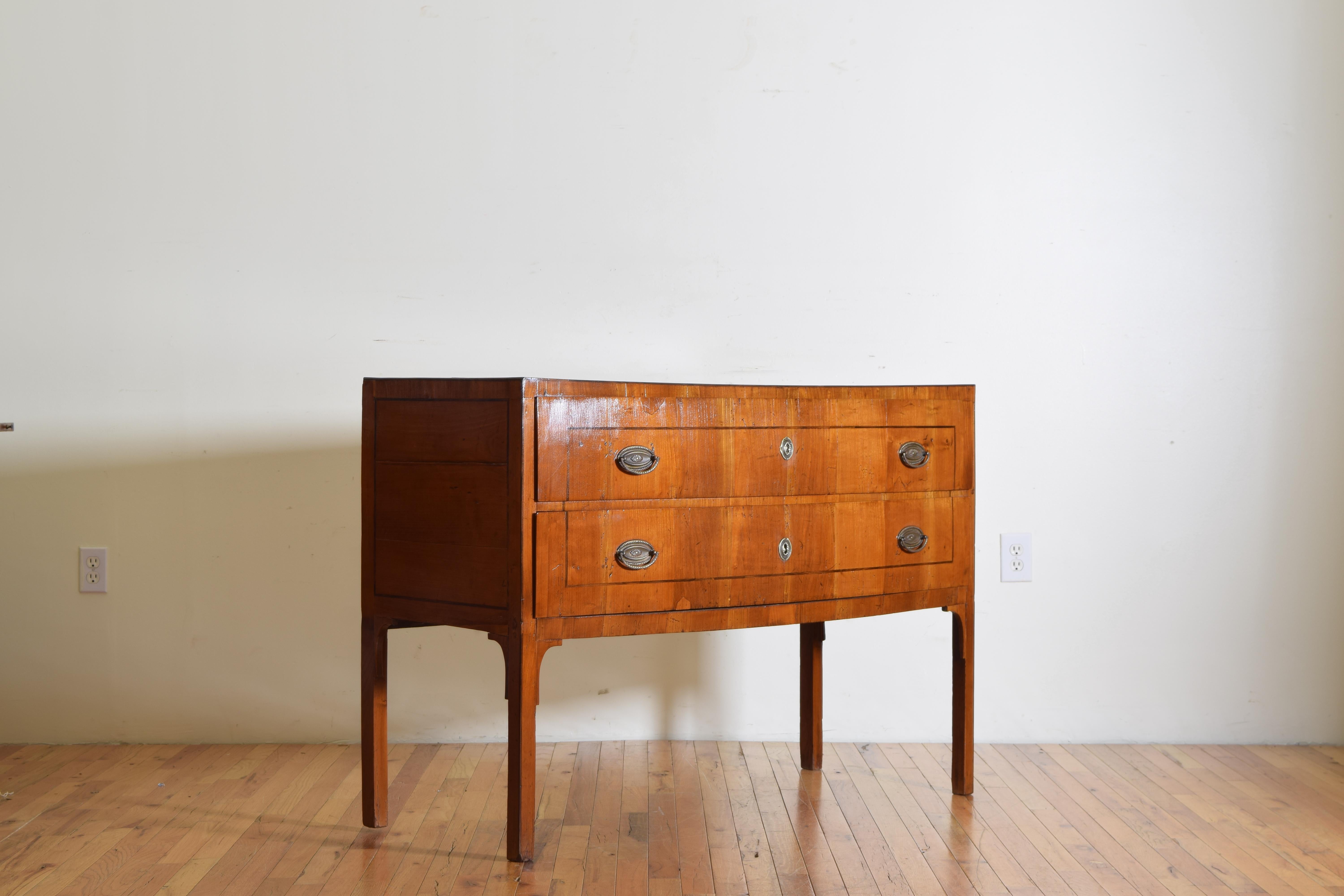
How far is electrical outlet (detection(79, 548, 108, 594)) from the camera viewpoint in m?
2.17

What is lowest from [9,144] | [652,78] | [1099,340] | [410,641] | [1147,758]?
[1147,758]

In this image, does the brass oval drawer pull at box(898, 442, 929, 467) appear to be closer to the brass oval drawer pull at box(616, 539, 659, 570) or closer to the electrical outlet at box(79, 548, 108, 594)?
the brass oval drawer pull at box(616, 539, 659, 570)

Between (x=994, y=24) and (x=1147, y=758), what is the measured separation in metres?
1.61

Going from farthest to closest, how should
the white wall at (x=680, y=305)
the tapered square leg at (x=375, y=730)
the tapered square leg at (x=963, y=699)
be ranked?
the white wall at (x=680, y=305) < the tapered square leg at (x=963, y=699) < the tapered square leg at (x=375, y=730)

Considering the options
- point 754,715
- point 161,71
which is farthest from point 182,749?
point 161,71

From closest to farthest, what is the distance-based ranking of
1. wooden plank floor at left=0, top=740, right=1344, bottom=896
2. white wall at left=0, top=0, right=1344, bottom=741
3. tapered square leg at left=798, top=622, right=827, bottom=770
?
wooden plank floor at left=0, top=740, right=1344, bottom=896 < tapered square leg at left=798, top=622, right=827, bottom=770 < white wall at left=0, top=0, right=1344, bottom=741

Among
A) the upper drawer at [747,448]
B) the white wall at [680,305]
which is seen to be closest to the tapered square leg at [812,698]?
the white wall at [680,305]

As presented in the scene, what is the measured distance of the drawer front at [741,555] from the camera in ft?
5.05

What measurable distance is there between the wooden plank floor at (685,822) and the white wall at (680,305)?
13 cm

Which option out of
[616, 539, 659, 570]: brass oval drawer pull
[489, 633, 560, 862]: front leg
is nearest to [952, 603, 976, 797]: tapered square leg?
[616, 539, 659, 570]: brass oval drawer pull

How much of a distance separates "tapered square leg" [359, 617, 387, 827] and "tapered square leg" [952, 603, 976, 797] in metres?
1.02

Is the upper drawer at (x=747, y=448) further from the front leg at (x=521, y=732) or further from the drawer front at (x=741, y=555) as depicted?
the front leg at (x=521, y=732)

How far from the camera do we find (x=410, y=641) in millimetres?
2215

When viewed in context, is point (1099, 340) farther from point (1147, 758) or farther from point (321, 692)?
point (321, 692)
